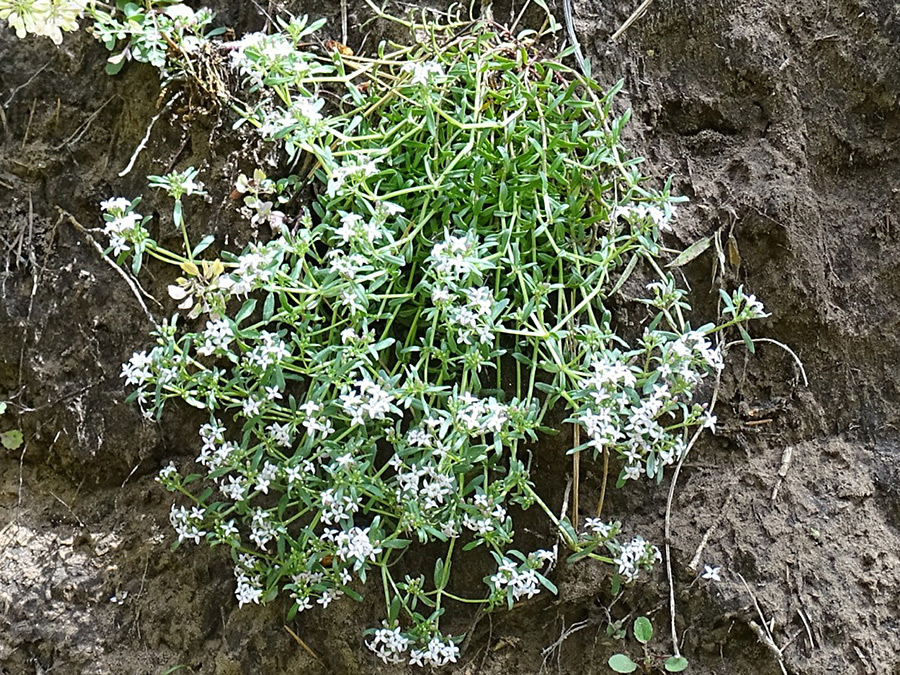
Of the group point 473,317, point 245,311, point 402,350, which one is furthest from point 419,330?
point 245,311

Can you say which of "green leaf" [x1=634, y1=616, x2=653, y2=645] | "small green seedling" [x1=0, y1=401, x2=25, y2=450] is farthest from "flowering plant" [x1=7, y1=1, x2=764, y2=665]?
"small green seedling" [x1=0, y1=401, x2=25, y2=450]

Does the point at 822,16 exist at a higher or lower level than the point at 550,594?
higher

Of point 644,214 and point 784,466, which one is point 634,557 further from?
point 644,214

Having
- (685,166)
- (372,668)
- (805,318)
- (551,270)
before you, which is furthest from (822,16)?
(372,668)

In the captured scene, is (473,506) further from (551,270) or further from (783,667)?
(783,667)

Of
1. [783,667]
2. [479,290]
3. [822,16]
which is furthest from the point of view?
[822,16]

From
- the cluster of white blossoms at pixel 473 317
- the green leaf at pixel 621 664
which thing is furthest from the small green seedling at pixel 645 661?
the cluster of white blossoms at pixel 473 317
